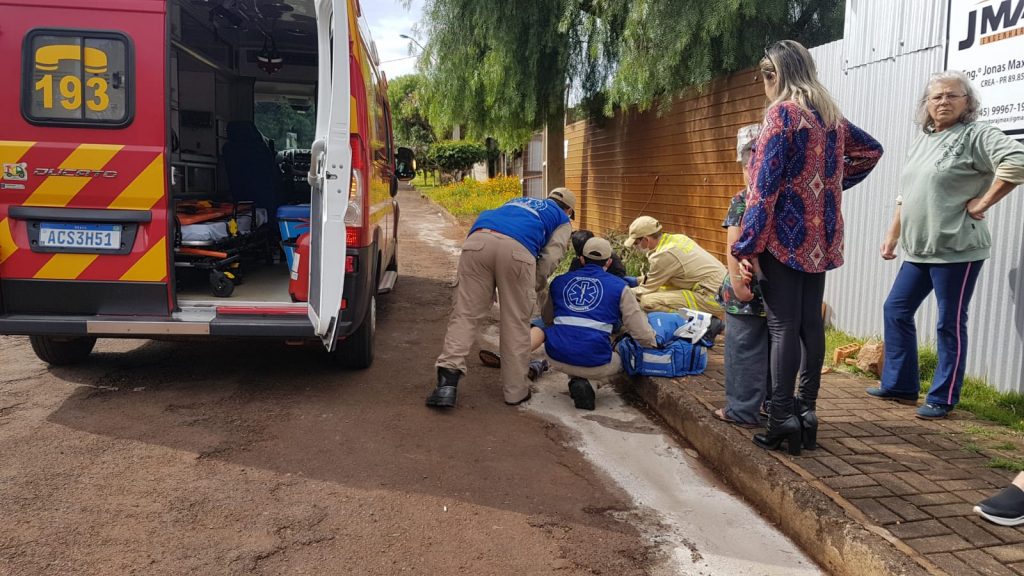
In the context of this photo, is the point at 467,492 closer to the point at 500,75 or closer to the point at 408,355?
the point at 408,355

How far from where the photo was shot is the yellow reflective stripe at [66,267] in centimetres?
469

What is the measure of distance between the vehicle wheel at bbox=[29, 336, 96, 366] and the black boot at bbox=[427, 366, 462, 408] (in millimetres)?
2668

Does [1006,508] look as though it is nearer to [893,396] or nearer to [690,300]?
[893,396]

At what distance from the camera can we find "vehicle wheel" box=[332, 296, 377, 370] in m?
5.60

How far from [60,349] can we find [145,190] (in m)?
1.72

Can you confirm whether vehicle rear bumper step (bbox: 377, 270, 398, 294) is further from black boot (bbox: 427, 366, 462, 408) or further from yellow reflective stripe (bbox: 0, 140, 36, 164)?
yellow reflective stripe (bbox: 0, 140, 36, 164)

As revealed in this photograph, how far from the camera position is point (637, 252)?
9.62 m

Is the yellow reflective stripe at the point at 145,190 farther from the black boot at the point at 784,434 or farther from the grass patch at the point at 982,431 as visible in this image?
the grass patch at the point at 982,431

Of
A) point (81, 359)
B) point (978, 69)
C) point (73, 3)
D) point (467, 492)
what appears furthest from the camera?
point (81, 359)

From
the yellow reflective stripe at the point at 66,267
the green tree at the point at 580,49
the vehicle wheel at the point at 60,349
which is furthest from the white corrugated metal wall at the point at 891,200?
the vehicle wheel at the point at 60,349

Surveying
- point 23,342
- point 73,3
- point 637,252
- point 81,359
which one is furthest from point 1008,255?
point 23,342

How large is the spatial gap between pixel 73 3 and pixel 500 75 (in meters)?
6.79

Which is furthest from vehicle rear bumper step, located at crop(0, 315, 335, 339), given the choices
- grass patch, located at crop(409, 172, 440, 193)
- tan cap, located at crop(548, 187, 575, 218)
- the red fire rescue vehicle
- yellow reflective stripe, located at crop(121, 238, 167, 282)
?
grass patch, located at crop(409, 172, 440, 193)

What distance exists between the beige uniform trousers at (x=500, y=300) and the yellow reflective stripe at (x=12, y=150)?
264 centimetres
